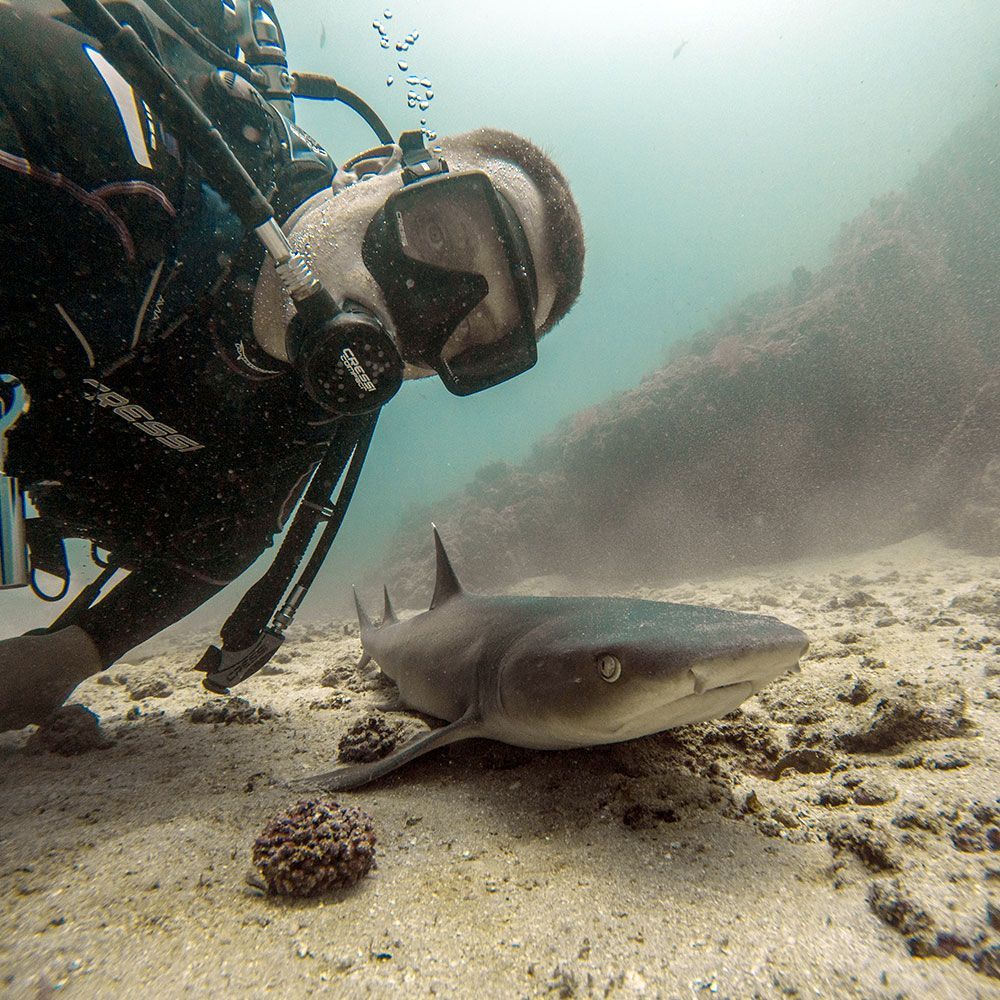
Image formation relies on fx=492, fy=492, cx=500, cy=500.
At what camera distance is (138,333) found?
223 centimetres

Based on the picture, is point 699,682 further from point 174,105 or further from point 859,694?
point 174,105

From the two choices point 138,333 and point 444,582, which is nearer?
point 138,333

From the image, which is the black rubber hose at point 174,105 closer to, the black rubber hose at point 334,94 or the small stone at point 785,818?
the black rubber hose at point 334,94

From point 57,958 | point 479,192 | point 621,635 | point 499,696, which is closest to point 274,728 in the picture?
point 499,696

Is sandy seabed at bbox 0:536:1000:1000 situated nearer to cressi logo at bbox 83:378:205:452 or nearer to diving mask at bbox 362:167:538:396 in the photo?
cressi logo at bbox 83:378:205:452

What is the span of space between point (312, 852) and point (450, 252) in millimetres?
2555

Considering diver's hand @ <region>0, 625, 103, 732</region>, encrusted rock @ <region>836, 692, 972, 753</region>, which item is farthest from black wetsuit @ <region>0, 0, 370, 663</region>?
encrusted rock @ <region>836, 692, 972, 753</region>

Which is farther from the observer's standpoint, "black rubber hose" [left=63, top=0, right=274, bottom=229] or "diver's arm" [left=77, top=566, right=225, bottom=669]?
"diver's arm" [left=77, top=566, right=225, bottom=669]

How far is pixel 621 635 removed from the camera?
1828mm

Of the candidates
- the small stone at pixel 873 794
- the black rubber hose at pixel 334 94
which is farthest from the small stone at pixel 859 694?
the black rubber hose at pixel 334 94

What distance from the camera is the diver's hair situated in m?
2.88

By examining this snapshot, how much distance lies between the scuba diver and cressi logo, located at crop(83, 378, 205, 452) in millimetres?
13

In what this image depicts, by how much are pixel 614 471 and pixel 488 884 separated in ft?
39.6

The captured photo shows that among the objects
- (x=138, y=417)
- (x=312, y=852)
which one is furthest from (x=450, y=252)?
(x=312, y=852)
